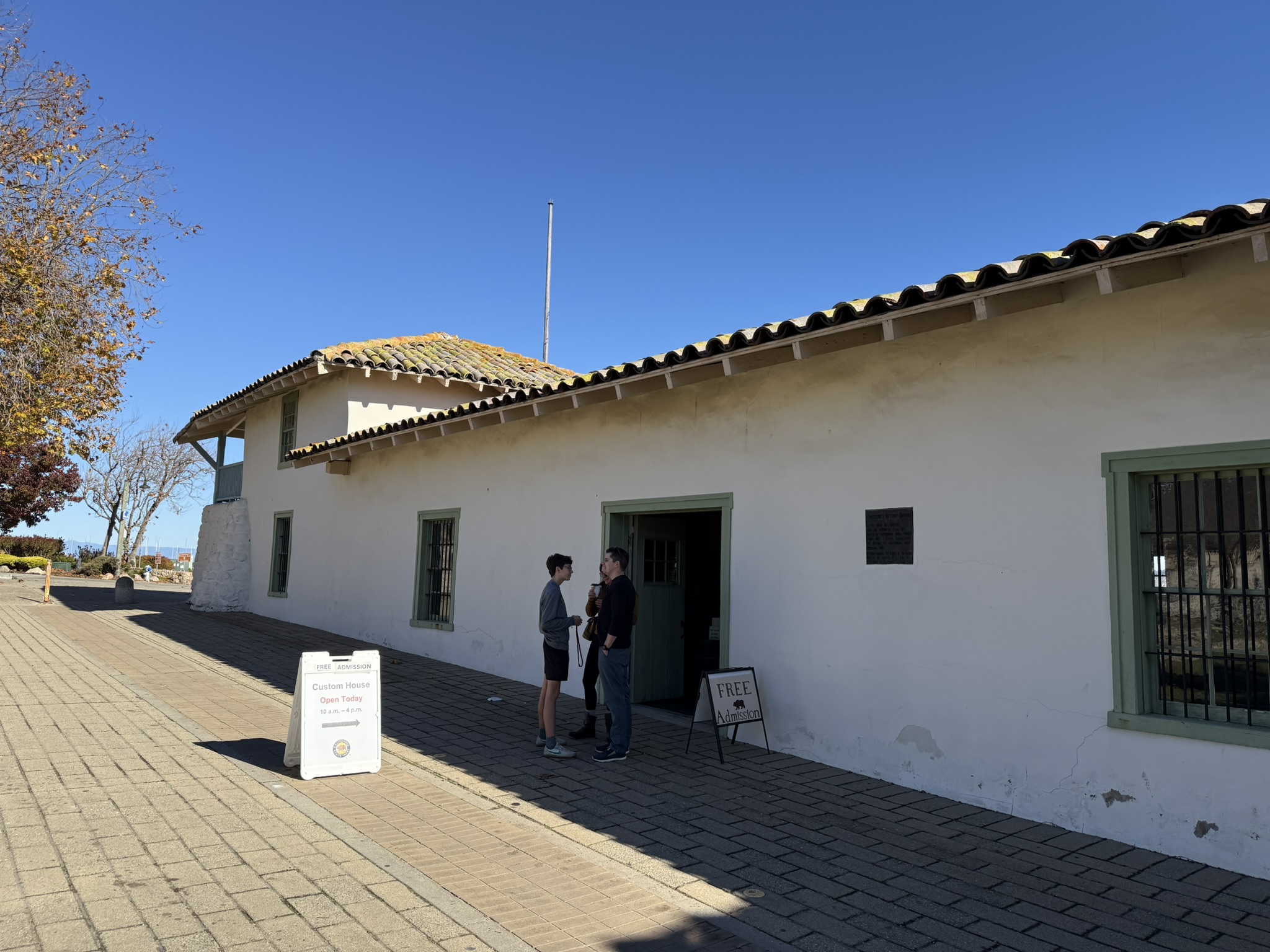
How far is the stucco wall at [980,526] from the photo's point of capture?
4.90 m

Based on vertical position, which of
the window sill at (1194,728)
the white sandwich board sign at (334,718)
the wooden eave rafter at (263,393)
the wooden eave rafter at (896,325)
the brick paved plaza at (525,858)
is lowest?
the brick paved plaza at (525,858)

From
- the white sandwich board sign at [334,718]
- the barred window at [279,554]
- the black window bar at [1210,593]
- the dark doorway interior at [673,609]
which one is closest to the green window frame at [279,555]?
the barred window at [279,554]

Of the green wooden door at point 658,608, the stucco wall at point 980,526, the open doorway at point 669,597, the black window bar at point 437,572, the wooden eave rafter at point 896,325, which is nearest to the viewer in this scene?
the wooden eave rafter at point 896,325

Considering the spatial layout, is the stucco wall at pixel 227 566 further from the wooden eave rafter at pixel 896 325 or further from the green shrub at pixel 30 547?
the green shrub at pixel 30 547

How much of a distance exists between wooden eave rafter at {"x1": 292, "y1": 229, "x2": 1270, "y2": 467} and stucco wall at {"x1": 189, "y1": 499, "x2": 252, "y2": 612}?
35.6 ft

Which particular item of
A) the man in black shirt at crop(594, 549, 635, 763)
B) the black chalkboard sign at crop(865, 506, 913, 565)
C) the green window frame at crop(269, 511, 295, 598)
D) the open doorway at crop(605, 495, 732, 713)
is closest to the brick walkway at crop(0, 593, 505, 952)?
the man in black shirt at crop(594, 549, 635, 763)

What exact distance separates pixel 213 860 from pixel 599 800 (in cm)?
236

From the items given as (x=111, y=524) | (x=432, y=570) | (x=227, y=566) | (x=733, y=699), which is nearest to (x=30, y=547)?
(x=111, y=524)

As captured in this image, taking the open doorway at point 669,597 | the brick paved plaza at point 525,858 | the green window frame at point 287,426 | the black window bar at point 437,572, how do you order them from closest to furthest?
the brick paved plaza at point 525,858 < the open doorway at point 669,597 < the black window bar at point 437,572 < the green window frame at point 287,426

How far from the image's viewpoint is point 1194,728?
4.79m

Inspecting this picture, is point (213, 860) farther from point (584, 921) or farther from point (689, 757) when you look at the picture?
point (689, 757)

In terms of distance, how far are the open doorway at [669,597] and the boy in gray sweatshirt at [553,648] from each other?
1662 millimetres

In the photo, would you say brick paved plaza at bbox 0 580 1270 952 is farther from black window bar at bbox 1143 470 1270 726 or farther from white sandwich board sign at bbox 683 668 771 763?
black window bar at bbox 1143 470 1270 726

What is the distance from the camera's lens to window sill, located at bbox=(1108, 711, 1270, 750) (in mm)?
4590
